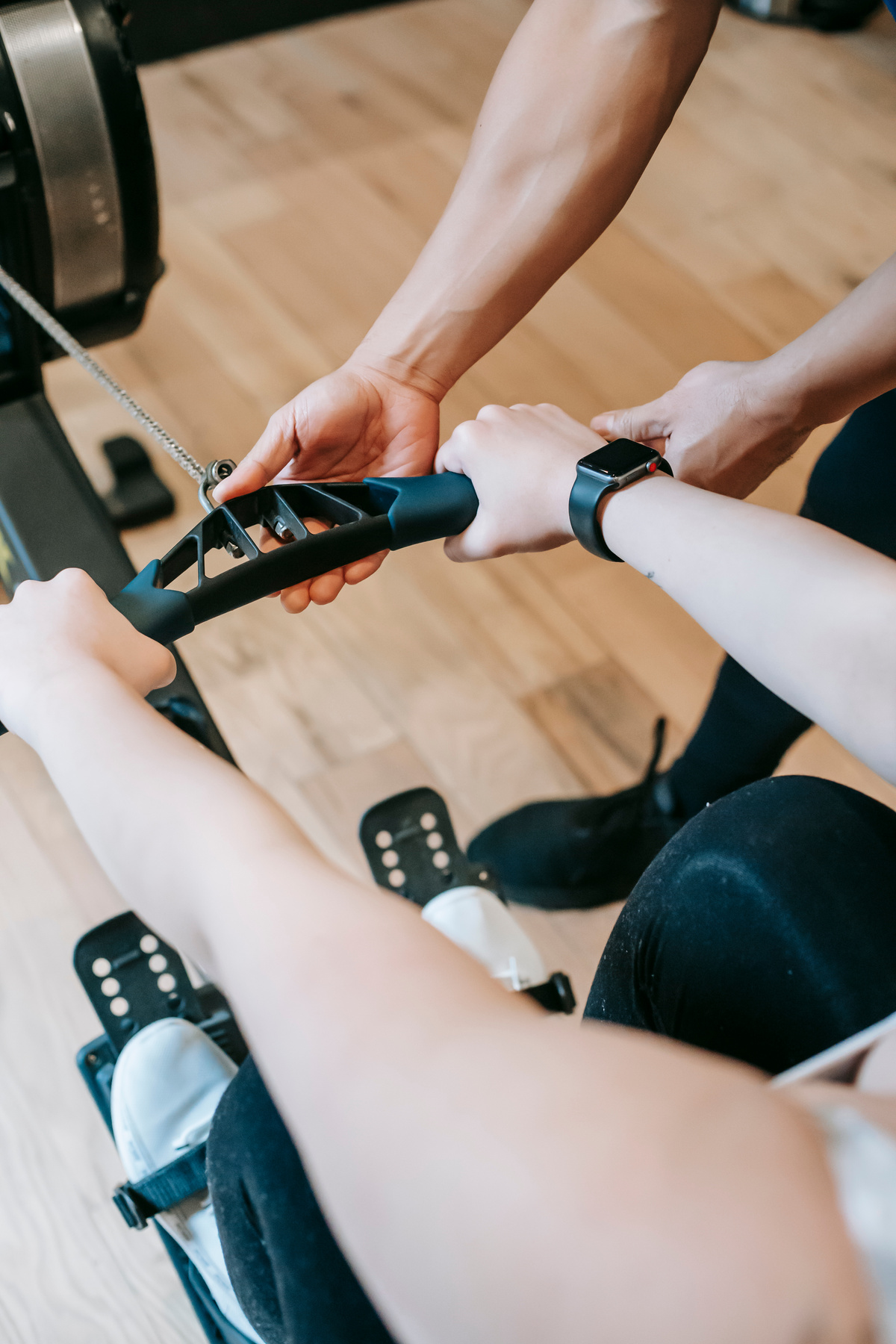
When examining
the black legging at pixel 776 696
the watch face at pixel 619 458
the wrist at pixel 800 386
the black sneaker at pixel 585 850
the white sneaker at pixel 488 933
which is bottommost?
the black sneaker at pixel 585 850

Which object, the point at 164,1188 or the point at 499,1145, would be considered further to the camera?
the point at 164,1188

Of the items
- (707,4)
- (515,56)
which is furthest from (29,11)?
(707,4)

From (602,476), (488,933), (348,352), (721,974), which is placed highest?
(602,476)

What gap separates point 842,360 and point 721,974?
1.63 feet

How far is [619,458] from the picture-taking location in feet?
2.51

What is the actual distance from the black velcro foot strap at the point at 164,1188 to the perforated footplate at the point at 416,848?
1.00ft

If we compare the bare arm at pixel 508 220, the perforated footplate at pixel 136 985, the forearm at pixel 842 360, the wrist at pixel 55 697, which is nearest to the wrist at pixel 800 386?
the forearm at pixel 842 360

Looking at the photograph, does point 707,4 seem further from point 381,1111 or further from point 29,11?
point 381,1111

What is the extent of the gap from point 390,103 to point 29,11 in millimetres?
1501

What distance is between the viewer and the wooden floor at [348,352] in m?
1.23

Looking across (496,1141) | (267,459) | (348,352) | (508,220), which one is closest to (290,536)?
(267,459)

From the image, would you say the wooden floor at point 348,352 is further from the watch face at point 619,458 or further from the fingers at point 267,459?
the watch face at point 619,458

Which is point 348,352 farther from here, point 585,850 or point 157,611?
point 157,611

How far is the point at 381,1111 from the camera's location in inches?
17.3
